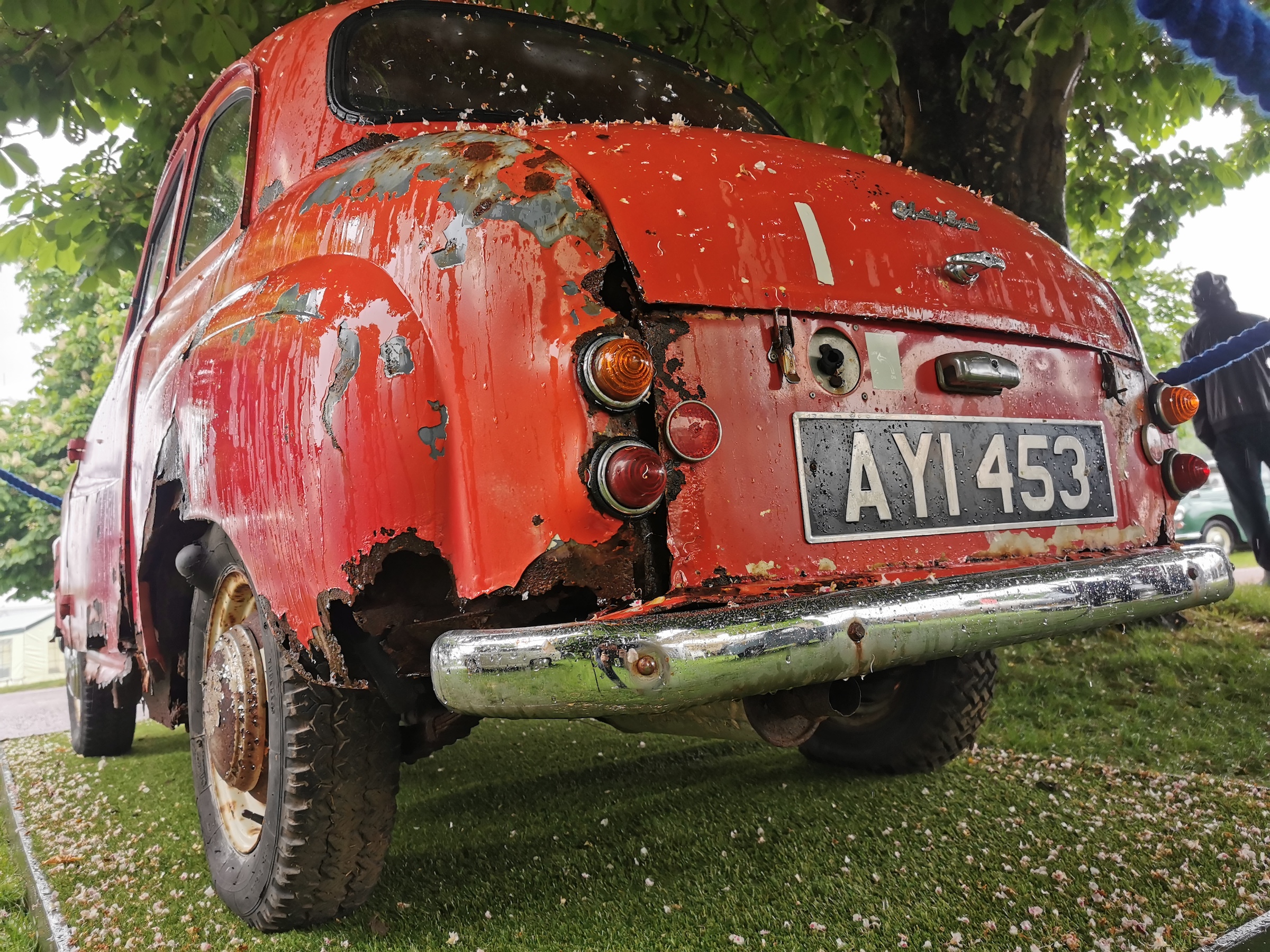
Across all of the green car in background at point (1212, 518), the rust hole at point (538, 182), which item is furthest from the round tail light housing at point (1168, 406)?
the green car in background at point (1212, 518)

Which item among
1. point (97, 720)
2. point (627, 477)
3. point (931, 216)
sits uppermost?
point (931, 216)

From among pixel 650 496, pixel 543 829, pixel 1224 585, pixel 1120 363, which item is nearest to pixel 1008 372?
pixel 1120 363

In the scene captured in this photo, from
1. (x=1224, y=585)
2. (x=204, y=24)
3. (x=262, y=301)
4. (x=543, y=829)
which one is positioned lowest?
(x=543, y=829)

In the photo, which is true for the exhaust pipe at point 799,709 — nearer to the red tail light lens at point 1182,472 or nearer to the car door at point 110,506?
the red tail light lens at point 1182,472

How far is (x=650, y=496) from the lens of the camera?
1.60 meters

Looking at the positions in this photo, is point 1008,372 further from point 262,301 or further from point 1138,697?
point 1138,697

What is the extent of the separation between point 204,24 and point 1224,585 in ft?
14.7

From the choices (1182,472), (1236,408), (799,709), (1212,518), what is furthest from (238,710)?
(1212,518)

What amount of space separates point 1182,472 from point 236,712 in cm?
242

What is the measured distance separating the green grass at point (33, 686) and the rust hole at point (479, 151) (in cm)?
886

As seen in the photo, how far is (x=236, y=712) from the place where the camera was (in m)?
2.07

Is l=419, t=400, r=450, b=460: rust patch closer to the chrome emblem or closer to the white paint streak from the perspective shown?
the white paint streak

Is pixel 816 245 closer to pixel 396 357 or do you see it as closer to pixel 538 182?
pixel 538 182

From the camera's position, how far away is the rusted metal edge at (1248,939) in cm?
190
